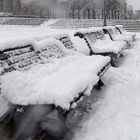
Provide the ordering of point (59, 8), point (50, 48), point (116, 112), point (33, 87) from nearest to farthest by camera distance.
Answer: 1. point (33, 87)
2. point (116, 112)
3. point (50, 48)
4. point (59, 8)

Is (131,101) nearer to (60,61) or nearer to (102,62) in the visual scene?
(102,62)

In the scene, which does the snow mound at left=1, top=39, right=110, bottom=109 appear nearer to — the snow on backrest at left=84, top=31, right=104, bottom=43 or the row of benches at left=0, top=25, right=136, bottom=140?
the row of benches at left=0, top=25, right=136, bottom=140

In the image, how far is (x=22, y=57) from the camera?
3861mm

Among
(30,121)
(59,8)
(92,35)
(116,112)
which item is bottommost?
(116,112)

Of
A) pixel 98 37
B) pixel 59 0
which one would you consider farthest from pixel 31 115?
pixel 59 0

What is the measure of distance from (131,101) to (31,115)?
1965 millimetres

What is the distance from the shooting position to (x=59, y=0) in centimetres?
6962

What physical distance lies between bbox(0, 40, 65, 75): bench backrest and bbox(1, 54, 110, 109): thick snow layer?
0.27 feet

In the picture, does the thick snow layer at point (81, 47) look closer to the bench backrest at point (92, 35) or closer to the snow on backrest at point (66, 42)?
the bench backrest at point (92, 35)

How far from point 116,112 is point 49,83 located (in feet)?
3.96

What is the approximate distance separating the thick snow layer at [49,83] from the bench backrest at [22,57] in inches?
3.2

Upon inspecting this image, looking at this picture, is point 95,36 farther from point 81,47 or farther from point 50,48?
point 50,48

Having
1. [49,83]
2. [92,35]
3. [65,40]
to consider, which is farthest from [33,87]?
[92,35]

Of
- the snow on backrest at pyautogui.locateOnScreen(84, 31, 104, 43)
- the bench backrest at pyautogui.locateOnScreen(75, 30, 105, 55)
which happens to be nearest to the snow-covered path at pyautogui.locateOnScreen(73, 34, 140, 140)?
the bench backrest at pyautogui.locateOnScreen(75, 30, 105, 55)
